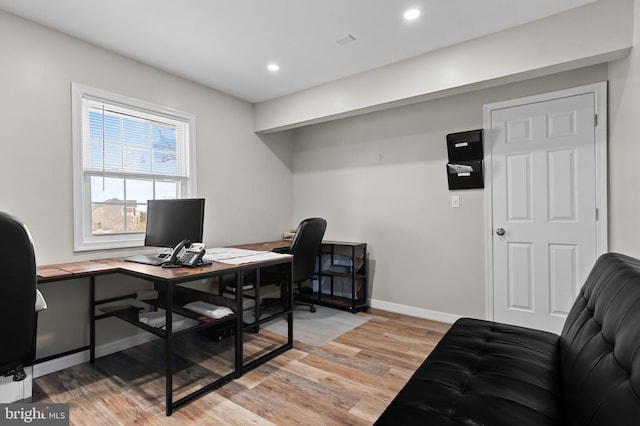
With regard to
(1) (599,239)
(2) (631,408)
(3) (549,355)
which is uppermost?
(1) (599,239)

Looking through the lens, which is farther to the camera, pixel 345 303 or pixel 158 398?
pixel 345 303

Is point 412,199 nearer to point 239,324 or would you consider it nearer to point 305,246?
point 305,246

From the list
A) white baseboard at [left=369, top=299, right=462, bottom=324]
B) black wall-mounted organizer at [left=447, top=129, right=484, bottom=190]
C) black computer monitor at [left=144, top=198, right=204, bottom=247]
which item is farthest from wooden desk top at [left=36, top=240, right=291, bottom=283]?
black wall-mounted organizer at [left=447, top=129, right=484, bottom=190]

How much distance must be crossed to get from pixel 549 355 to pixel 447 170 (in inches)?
83.2

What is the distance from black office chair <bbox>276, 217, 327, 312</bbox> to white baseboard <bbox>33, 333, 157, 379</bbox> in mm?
1487

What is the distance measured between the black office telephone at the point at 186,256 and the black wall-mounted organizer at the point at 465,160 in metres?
2.48

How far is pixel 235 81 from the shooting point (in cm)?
336

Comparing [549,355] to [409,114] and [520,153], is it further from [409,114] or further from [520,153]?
[409,114]

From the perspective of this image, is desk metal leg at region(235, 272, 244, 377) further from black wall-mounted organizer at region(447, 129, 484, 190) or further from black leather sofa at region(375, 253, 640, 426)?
black wall-mounted organizer at region(447, 129, 484, 190)

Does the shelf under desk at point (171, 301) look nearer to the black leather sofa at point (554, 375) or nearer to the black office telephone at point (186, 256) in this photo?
the black office telephone at point (186, 256)

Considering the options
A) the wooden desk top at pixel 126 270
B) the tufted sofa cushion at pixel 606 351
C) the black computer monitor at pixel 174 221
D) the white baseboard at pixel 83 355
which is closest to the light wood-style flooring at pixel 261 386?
the white baseboard at pixel 83 355

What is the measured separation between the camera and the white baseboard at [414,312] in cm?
328

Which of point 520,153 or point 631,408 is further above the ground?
point 520,153

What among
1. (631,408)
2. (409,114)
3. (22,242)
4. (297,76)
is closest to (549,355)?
(631,408)
